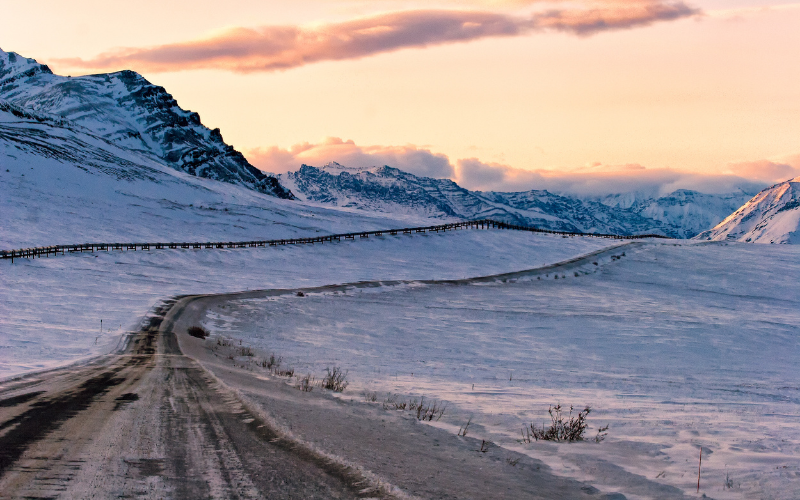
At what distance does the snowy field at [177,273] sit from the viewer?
2616 centimetres

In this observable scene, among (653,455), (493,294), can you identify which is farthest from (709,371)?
(493,294)

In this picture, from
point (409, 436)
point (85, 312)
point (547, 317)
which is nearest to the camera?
point (409, 436)

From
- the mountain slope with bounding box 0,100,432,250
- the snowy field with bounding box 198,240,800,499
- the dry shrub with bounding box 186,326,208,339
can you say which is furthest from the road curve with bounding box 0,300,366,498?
the mountain slope with bounding box 0,100,432,250

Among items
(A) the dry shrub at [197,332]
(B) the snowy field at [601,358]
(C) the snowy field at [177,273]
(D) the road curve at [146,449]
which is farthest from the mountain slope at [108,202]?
(D) the road curve at [146,449]

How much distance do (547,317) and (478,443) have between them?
33.3 meters

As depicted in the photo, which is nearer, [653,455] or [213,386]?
[653,455]

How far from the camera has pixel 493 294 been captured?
5284 cm

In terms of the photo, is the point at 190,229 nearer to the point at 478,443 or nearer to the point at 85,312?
the point at 85,312

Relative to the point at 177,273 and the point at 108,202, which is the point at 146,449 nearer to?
the point at 177,273

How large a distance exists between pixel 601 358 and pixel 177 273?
4207cm

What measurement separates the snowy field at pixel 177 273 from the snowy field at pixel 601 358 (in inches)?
208

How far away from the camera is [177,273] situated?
59.2 metres

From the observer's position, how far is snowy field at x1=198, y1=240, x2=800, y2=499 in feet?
30.5

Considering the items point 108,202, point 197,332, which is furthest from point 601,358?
point 108,202
